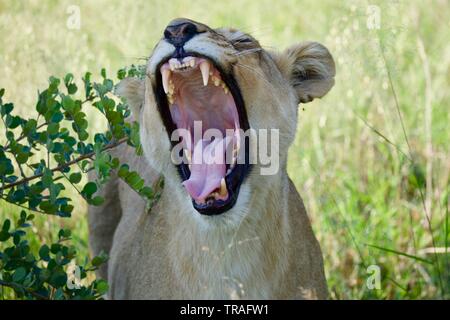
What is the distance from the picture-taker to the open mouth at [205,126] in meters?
3.96

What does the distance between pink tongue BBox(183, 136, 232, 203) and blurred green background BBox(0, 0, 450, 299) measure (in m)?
0.80

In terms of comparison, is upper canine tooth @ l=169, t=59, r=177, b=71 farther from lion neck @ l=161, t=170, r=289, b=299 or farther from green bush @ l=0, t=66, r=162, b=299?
lion neck @ l=161, t=170, r=289, b=299

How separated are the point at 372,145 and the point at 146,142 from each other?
2363 mm

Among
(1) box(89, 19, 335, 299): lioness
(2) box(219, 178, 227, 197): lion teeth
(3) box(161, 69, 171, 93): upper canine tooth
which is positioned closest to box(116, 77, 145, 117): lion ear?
(1) box(89, 19, 335, 299): lioness

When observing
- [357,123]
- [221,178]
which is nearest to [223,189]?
[221,178]

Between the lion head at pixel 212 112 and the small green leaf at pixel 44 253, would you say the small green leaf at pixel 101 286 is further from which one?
the lion head at pixel 212 112

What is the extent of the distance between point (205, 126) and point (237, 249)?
0.54 m

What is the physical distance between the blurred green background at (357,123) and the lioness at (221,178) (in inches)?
20.8

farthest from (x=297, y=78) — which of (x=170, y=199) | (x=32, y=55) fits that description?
(x=32, y=55)

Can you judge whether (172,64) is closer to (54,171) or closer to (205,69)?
(205,69)

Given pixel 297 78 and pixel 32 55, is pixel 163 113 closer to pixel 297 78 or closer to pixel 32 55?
pixel 297 78

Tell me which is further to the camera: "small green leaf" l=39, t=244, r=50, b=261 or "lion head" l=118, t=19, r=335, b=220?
"small green leaf" l=39, t=244, r=50, b=261

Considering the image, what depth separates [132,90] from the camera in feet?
14.6

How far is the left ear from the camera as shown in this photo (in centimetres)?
446
